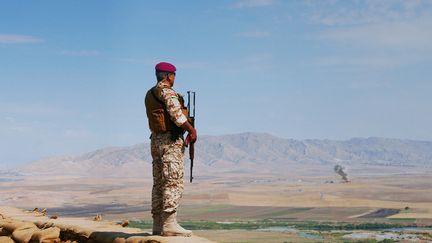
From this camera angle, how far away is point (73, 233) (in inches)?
418

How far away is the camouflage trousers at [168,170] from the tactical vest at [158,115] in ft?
0.36

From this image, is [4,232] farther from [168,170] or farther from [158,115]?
[158,115]

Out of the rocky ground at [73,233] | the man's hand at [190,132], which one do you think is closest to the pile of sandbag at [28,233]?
the rocky ground at [73,233]

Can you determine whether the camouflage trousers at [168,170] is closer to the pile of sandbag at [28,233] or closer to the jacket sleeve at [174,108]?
the jacket sleeve at [174,108]

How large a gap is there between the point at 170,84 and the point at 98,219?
4381 millimetres

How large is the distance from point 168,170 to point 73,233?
2.51 m

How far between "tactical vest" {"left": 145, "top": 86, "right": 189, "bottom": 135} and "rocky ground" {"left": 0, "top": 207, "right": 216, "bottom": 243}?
5.21 feet

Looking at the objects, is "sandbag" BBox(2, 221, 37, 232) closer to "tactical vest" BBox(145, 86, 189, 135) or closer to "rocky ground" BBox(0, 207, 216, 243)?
"rocky ground" BBox(0, 207, 216, 243)

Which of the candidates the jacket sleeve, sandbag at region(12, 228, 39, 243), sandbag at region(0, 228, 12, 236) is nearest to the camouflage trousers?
the jacket sleeve

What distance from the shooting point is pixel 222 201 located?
18762 cm

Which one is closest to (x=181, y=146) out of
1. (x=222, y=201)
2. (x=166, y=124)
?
(x=166, y=124)

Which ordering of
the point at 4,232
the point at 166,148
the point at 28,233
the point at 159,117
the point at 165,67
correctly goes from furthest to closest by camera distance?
the point at 4,232, the point at 28,233, the point at 165,67, the point at 166,148, the point at 159,117

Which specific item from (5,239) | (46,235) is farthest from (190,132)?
(5,239)

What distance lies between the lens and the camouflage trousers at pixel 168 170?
925 cm
